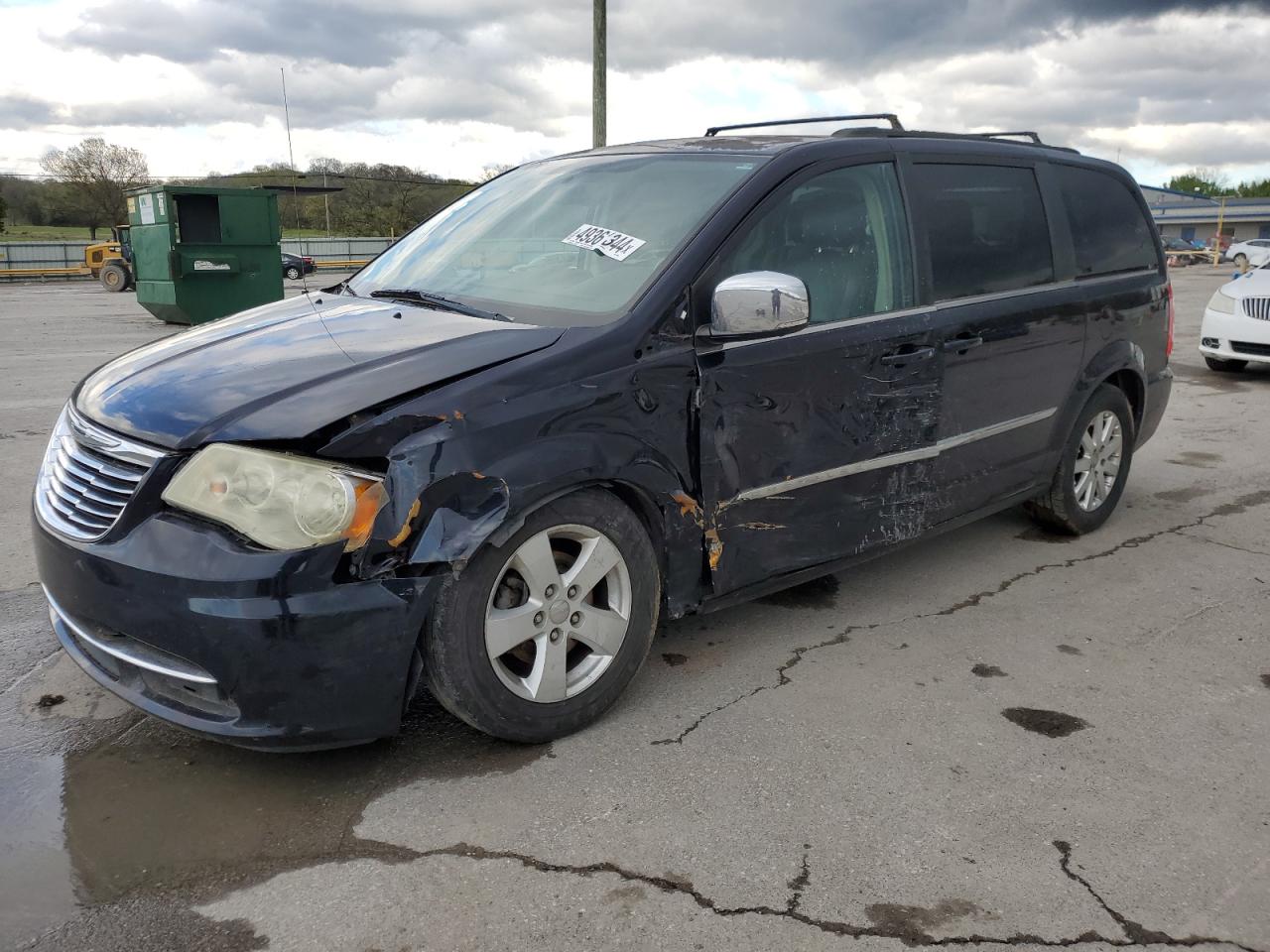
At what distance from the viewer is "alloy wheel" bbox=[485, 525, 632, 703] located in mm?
2846

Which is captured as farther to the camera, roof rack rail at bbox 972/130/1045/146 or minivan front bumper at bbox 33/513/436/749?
roof rack rail at bbox 972/130/1045/146

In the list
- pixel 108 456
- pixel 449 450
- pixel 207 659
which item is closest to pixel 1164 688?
pixel 449 450

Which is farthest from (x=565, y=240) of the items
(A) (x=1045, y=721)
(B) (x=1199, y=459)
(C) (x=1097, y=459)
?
(B) (x=1199, y=459)

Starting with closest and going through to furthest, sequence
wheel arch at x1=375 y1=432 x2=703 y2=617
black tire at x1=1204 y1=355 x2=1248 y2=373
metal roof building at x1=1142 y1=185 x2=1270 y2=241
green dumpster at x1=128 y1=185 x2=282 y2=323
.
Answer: wheel arch at x1=375 y1=432 x2=703 y2=617, black tire at x1=1204 y1=355 x2=1248 y2=373, green dumpster at x1=128 y1=185 x2=282 y2=323, metal roof building at x1=1142 y1=185 x2=1270 y2=241

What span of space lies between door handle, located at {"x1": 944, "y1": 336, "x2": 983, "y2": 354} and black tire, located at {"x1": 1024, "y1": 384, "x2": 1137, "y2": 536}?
1.02 meters

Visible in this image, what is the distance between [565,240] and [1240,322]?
872 centimetres

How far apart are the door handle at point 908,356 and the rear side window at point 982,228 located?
0.81ft

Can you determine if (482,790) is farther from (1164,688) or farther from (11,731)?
(1164,688)

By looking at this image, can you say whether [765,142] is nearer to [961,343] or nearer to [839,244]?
[839,244]

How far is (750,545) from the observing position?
11.2 ft

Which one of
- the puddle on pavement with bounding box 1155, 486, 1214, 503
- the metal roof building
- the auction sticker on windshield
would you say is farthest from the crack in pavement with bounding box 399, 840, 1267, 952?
the metal roof building

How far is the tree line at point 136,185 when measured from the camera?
41.7 metres

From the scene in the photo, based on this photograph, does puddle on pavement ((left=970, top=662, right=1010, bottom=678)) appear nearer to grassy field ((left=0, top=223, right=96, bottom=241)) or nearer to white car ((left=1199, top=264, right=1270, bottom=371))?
white car ((left=1199, top=264, right=1270, bottom=371))

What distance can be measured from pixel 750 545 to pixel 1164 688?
4.75ft
